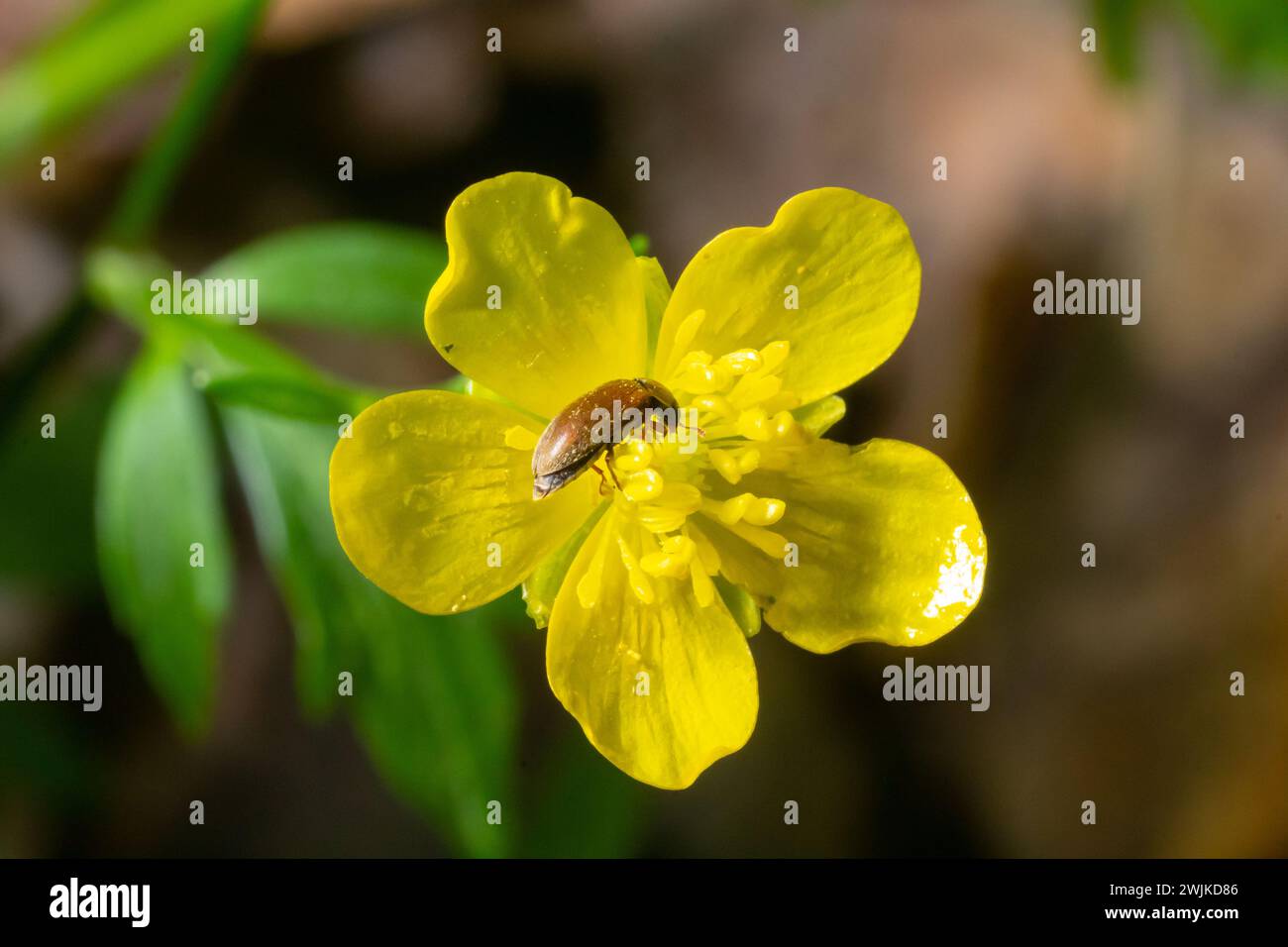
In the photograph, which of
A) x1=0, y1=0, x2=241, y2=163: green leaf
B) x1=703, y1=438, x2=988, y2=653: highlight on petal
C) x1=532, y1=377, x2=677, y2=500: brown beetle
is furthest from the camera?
x1=0, y1=0, x2=241, y2=163: green leaf

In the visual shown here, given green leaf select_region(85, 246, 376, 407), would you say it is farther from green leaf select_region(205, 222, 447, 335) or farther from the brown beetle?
the brown beetle

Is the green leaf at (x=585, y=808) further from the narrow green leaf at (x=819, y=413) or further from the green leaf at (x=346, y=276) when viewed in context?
the narrow green leaf at (x=819, y=413)

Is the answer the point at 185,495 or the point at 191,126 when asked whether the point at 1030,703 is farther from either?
the point at 191,126

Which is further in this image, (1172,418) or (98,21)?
(1172,418)

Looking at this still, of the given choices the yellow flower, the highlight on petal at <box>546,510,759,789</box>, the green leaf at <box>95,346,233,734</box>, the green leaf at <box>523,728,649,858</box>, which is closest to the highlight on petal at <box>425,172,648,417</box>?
the yellow flower

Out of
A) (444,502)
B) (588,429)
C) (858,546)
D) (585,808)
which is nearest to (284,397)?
(444,502)

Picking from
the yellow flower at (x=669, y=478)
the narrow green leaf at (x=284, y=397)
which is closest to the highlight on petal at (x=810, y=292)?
the yellow flower at (x=669, y=478)

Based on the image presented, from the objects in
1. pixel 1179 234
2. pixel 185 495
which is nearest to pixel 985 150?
pixel 1179 234

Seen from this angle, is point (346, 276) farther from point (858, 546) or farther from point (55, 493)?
point (858, 546)
